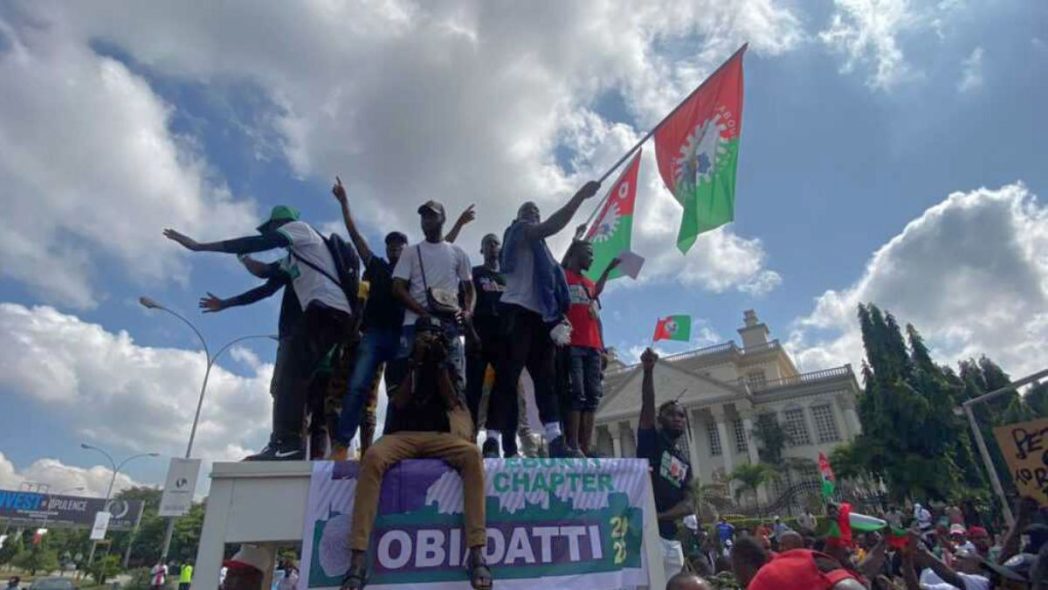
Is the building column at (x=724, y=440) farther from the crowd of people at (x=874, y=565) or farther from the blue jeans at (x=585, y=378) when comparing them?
the blue jeans at (x=585, y=378)

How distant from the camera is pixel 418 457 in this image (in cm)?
295

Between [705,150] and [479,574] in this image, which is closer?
[479,574]

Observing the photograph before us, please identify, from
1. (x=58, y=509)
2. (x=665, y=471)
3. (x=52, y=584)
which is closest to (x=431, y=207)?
(x=665, y=471)

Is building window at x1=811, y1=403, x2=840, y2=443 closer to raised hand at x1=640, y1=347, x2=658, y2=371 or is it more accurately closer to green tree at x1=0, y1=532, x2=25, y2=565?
raised hand at x1=640, y1=347, x2=658, y2=371

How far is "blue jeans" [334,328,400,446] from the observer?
141 inches

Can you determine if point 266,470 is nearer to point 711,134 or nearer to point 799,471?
point 711,134

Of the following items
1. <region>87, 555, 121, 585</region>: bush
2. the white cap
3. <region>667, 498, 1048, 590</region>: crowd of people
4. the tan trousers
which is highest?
the tan trousers

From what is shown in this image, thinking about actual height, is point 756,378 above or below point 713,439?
above

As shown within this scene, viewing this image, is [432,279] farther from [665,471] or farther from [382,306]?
[665,471]

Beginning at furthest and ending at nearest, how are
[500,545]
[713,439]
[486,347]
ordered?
[713,439] → [486,347] → [500,545]

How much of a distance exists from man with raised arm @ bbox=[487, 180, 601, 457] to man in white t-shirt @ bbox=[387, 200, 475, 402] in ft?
1.50

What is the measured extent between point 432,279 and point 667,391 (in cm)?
4643

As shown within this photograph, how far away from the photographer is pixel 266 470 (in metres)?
2.88

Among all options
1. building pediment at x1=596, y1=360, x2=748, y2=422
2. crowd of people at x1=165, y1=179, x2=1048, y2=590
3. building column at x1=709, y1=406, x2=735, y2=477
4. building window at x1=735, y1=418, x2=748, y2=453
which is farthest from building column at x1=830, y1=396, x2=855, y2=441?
crowd of people at x1=165, y1=179, x2=1048, y2=590
